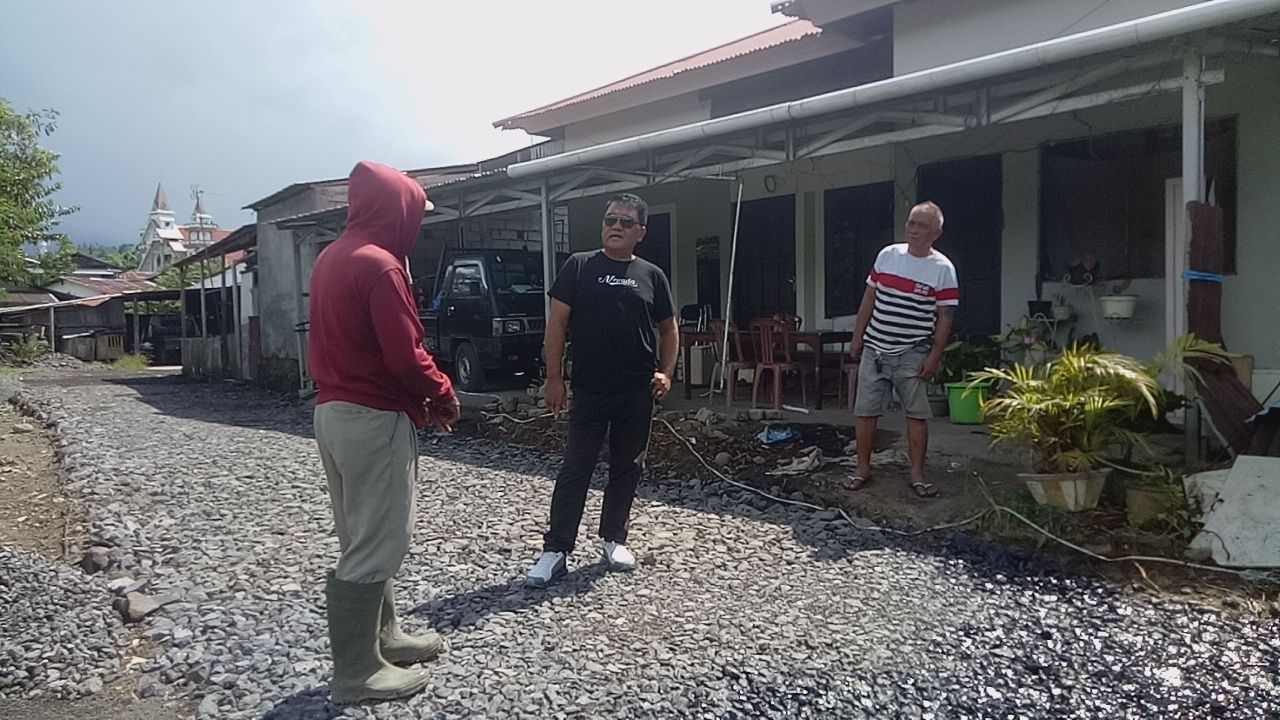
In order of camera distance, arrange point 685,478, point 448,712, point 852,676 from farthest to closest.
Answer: point 685,478 < point 852,676 < point 448,712

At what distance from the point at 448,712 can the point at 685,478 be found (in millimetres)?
3607

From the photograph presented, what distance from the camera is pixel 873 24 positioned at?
945cm

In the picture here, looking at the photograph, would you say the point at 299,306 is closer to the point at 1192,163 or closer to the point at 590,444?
the point at 590,444

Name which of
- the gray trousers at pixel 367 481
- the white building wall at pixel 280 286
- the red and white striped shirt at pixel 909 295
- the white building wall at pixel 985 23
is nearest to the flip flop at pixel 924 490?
the red and white striped shirt at pixel 909 295

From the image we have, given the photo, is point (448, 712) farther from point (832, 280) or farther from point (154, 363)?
point (154, 363)

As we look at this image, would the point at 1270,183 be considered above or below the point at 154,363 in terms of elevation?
above

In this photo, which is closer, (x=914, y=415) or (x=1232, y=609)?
(x=1232, y=609)

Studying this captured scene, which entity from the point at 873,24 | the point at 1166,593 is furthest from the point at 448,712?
the point at 873,24

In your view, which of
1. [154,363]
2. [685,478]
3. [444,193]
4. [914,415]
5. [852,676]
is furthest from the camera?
[154,363]

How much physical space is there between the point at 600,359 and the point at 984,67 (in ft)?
11.4

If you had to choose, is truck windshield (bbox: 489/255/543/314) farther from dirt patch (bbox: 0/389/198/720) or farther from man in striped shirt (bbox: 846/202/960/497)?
man in striped shirt (bbox: 846/202/960/497)

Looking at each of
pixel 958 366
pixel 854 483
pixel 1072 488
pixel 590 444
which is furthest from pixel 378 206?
pixel 958 366

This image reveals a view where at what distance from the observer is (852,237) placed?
955 cm

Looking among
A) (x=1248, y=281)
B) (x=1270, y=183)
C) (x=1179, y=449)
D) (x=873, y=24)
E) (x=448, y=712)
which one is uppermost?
(x=873, y=24)
